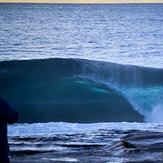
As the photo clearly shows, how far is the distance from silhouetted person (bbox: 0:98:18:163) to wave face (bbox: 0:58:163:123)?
6.57 meters

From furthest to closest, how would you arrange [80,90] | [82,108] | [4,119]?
[80,90] < [82,108] < [4,119]

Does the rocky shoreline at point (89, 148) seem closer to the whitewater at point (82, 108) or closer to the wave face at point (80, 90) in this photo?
the whitewater at point (82, 108)

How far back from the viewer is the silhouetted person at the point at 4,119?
2.30 meters

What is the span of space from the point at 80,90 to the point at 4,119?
28.0 ft

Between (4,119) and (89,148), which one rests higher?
(4,119)

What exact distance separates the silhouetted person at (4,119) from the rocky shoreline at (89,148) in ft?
4.06

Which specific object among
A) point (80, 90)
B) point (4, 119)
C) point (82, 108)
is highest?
point (80, 90)

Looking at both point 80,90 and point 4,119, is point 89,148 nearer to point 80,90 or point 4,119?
point 4,119

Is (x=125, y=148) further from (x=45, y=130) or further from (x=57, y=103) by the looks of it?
(x=57, y=103)

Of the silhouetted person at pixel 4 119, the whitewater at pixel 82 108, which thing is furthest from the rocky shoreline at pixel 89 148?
the silhouetted person at pixel 4 119

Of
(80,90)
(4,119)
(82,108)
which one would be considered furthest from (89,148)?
(80,90)

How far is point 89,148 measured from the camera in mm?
4309

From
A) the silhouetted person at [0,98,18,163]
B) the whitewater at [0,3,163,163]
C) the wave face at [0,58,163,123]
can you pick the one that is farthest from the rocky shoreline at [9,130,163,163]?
the wave face at [0,58,163,123]

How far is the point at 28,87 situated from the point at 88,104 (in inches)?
80.3
